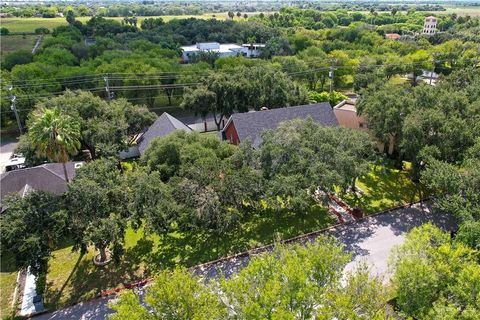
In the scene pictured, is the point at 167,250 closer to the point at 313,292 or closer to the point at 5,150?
the point at 313,292

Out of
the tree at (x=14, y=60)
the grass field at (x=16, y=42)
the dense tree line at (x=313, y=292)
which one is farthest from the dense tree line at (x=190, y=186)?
the grass field at (x=16, y=42)

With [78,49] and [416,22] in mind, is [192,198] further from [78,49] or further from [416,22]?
[416,22]

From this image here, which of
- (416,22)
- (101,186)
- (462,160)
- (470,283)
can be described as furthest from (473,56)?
(416,22)

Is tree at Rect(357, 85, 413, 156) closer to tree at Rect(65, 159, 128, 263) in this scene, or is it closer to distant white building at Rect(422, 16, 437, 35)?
tree at Rect(65, 159, 128, 263)

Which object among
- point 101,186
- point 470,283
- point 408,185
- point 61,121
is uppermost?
point 61,121

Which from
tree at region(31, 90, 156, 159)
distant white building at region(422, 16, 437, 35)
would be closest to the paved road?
tree at region(31, 90, 156, 159)

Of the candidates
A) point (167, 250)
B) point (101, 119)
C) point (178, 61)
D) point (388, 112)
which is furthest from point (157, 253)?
point (178, 61)
